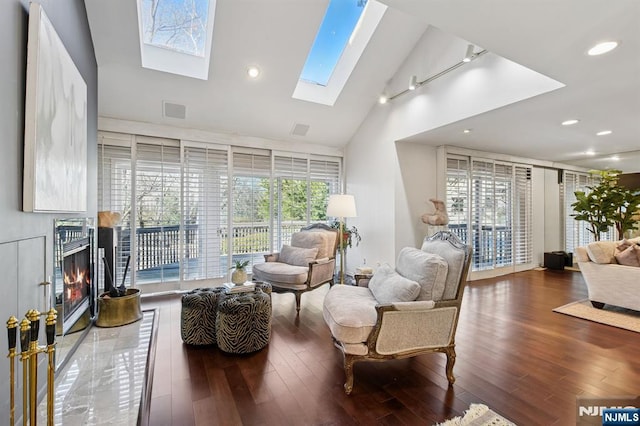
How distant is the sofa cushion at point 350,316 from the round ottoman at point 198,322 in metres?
1.10

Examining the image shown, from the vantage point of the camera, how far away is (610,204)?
210 inches

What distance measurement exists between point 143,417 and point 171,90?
3.76 m

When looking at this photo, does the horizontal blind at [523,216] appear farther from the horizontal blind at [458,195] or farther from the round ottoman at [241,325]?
the round ottoman at [241,325]

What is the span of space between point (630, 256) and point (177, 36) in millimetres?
6213

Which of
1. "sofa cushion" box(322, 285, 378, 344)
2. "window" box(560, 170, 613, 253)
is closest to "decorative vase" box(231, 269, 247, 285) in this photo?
"sofa cushion" box(322, 285, 378, 344)

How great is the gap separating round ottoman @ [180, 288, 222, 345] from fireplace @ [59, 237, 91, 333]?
89 centimetres

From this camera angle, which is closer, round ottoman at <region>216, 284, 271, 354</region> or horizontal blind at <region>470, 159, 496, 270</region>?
round ottoman at <region>216, 284, 271, 354</region>

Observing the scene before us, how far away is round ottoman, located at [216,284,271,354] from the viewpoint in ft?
8.42

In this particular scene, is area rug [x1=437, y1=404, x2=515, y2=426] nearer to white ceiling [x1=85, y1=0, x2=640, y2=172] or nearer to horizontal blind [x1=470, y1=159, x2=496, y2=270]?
white ceiling [x1=85, y1=0, x2=640, y2=172]

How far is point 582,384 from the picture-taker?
213 centimetres

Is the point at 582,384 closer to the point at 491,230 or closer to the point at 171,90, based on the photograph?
the point at 491,230

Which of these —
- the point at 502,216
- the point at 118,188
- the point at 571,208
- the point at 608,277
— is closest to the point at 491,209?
the point at 502,216

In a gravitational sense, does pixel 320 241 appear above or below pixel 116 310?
above

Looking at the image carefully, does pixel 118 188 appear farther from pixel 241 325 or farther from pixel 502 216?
pixel 502 216
